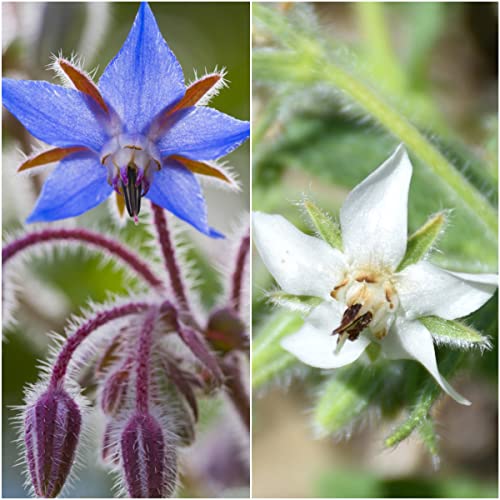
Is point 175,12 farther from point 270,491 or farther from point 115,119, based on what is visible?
point 270,491

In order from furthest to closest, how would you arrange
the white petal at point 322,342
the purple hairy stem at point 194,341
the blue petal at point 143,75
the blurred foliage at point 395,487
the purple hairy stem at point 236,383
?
the blurred foliage at point 395,487, the purple hairy stem at point 236,383, the purple hairy stem at point 194,341, the white petal at point 322,342, the blue petal at point 143,75

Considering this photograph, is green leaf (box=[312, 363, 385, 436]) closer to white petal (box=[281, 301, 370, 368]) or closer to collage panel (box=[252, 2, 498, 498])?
collage panel (box=[252, 2, 498, 498])

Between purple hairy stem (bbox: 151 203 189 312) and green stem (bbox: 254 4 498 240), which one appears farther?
green stem (bbox: 254 4 498 240)

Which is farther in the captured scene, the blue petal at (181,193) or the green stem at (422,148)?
the green stem at (422,148)

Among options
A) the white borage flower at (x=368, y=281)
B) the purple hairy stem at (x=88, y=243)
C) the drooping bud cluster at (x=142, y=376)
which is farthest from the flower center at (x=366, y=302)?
the purple hairy stem at (x=88, y=243)

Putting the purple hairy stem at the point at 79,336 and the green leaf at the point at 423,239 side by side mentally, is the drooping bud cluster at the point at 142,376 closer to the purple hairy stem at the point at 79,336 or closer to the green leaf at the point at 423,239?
the purple hairy stem at the point at 79,336

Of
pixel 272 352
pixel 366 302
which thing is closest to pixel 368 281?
pixel 366 302

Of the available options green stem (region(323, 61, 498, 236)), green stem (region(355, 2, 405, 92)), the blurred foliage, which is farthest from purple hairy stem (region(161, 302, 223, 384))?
green stem (region(355, 2, 405, 92))

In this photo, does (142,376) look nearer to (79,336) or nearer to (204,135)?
(79,336)
